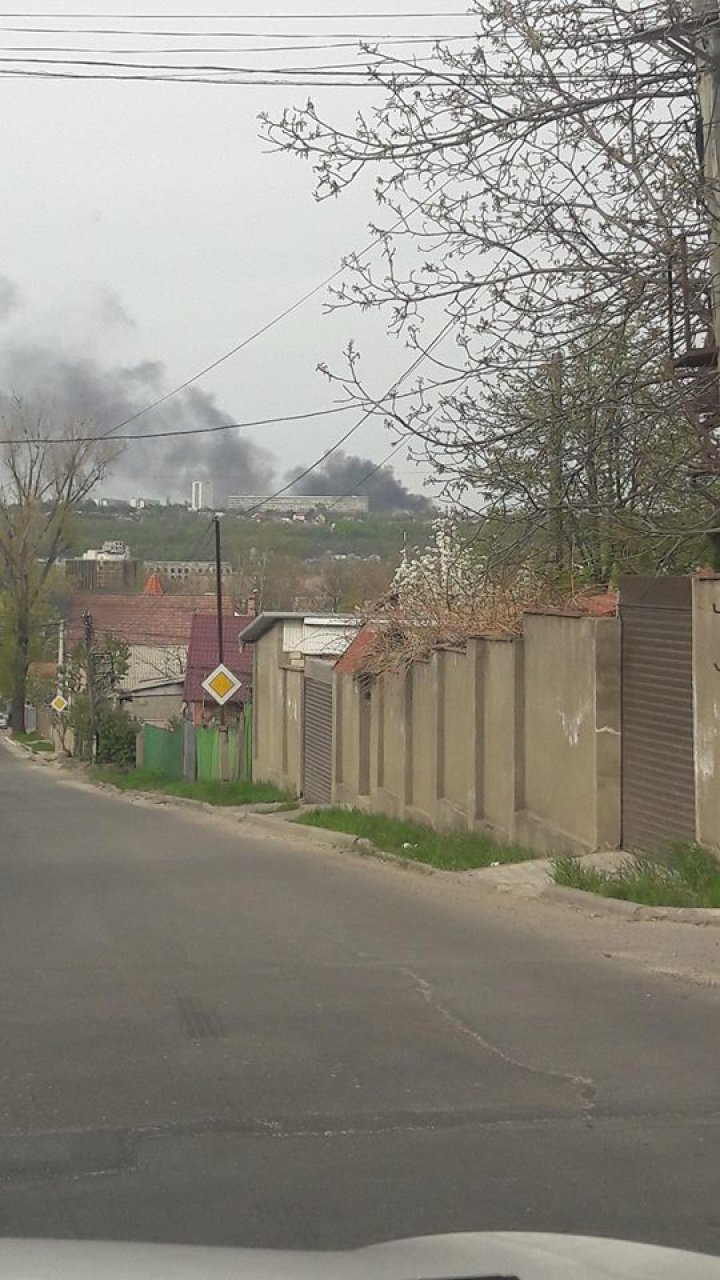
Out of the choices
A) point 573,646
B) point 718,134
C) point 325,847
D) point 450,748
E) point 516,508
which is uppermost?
point 718,134

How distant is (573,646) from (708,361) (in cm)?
333

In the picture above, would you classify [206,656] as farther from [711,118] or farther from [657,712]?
[711,118]

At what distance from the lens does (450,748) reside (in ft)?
60.1

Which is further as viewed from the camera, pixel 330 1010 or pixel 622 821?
pixel 622 821

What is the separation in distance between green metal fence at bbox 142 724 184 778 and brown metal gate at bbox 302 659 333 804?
1310cm

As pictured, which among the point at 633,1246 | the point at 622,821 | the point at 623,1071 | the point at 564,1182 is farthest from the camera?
the point at 622,821

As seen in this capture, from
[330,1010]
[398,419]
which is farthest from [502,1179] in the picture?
[398,419]

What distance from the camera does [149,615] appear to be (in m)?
74.9

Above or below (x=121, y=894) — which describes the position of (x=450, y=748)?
above

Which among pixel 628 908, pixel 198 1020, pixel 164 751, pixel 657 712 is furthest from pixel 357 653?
pixel 164 751

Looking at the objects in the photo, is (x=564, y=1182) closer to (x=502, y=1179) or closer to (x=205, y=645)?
(x=502, y=1179)

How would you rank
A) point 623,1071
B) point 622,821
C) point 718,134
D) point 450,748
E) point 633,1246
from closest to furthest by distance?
point 633,1246
point 623,1071
point 718,134
point 622,821
point 450,748

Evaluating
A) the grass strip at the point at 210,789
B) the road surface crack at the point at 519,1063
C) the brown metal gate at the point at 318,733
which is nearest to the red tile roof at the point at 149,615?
the grass strip at the point at 210,789

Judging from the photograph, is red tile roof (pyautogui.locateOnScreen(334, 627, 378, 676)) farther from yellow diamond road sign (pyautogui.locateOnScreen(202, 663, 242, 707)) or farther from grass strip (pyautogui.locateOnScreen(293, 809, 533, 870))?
yellow diamond road sign (pyautogui.locateOnScreen(202, 663, 242, 707))
